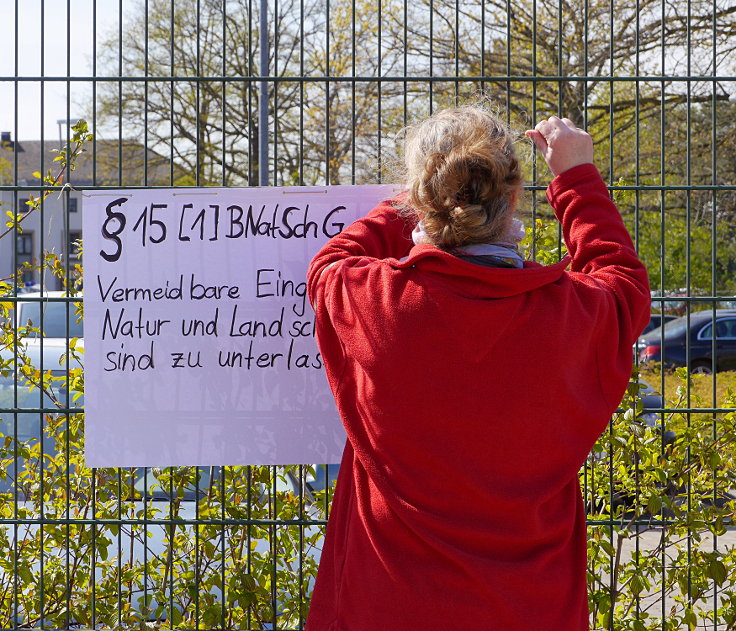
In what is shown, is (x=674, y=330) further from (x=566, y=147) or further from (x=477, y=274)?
(x=477, y=274)

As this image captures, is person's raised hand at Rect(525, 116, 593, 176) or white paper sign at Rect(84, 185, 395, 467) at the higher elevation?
person's raised hand at Rect(525, 116, 593, 176)

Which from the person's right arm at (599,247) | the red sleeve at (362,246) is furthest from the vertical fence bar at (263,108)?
the person's right arm at (599,247)

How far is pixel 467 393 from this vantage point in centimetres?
183

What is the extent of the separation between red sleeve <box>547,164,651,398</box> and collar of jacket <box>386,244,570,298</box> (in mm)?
159

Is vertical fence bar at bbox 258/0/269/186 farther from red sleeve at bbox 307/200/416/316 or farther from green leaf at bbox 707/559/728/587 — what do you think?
green leaf at bbox 707/559/728/587

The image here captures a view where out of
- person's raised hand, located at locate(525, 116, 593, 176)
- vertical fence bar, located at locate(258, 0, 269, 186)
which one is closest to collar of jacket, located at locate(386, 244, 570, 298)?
person's raised hand, located at locate(525, 116, 593, 176)

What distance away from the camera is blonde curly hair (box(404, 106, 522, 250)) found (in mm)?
1884

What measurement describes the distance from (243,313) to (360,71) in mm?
8555

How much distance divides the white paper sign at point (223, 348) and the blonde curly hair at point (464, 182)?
3.53 ft

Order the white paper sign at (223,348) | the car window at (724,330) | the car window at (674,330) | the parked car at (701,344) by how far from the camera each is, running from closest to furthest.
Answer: the white paper sign at (223,348) < the parked car at (701,344) < the car window at (724,330) < the car window at (674,330)

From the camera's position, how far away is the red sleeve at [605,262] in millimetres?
1919

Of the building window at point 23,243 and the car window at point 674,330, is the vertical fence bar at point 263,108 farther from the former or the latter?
the car window at point 674,330

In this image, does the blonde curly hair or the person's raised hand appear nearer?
the blonde curly hair

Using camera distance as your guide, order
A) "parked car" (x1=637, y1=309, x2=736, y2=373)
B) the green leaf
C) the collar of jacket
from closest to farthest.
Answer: the collar of jacket < the green leaf < "parked car" (x1=637, y1=309, x2=736, y2=373)
